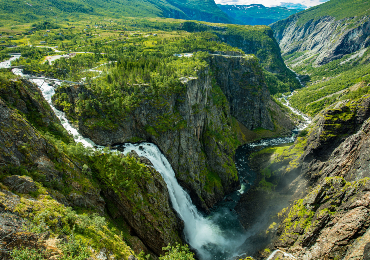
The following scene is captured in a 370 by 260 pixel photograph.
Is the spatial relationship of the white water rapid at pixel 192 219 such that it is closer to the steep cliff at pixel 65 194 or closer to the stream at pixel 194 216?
the stream at pixel 194 216

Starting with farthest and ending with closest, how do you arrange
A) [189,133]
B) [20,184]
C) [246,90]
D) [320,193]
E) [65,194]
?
[246,90] → [189,133] → [320,193] → [65,194] → [20,184]

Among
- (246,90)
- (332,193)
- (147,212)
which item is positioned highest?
(246,90)

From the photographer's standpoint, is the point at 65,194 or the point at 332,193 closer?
the point at 65,194

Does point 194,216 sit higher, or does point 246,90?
point 246,90

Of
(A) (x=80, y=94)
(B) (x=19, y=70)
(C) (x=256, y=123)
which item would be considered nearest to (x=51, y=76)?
(B) (x=19, y=70)

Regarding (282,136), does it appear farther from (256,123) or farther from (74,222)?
(74,222)

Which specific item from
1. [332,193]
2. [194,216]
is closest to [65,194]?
[194,216]

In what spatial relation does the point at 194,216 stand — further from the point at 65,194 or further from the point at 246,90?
the point at 246,90
